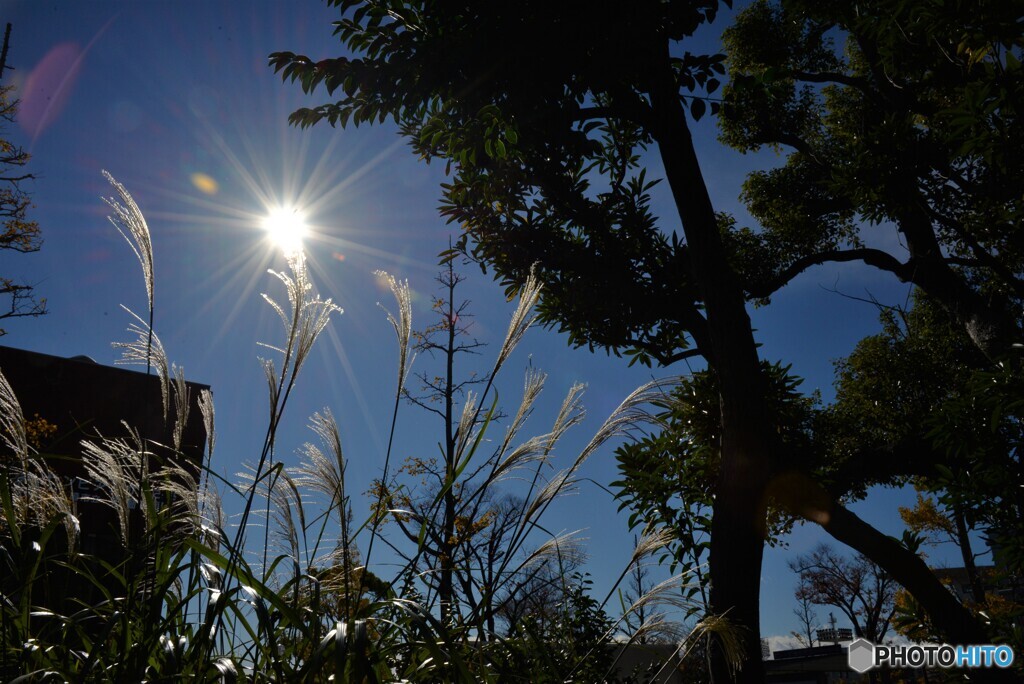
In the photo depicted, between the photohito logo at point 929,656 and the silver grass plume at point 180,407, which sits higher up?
the silver grass plume at point 180,407

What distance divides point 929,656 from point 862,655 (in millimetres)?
461

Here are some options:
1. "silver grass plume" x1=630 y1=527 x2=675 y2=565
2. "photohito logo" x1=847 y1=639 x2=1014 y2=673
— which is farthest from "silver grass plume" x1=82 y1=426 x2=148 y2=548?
"photohito logo" x1=847 y1=639 x2=1014 y2=673

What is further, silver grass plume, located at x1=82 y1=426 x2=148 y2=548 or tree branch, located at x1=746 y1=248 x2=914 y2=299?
tree branch, located at x1=746 y1=248 x2=914 y2=299

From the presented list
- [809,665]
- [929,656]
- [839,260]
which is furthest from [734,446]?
[809,665]

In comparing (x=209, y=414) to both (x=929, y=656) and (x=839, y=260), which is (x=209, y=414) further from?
(x=839, y=260)

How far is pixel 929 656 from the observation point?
12.6ft

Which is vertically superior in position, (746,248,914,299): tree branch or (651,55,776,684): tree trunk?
(746,248,914,299): tree branch

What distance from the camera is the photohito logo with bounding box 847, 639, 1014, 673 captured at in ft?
11.8

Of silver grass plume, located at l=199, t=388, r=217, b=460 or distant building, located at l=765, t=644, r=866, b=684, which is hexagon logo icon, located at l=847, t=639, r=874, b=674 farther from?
distant building, located at l=765, t=644, r=866, b=684

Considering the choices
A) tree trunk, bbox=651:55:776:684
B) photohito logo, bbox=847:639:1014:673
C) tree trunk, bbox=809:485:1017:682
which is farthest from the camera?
tree trunk, bbox=809:485:1017:682

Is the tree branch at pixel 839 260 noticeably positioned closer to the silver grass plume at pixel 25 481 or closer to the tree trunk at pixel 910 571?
the tree trunk at pixel 910 571

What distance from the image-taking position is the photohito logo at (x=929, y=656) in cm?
359

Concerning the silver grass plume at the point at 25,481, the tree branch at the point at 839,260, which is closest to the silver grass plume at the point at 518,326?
the silver grass plume at the point at 25,481

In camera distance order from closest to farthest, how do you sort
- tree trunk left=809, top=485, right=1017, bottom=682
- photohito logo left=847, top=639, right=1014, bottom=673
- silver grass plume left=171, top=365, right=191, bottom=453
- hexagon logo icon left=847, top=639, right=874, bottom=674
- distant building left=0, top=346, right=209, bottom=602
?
1. silver grass plume left=171, top=365, right=191, bottom=453
2. photohito logo left=847, top=639, right=1014, bottom=673
3. tree trunk left=809, top=485, right=1017, bottom=682
4. hexagon logo icon left=847, top=639, right=874, bottom=674
5. distant building left=0, top=346, right=209, bottom=602
